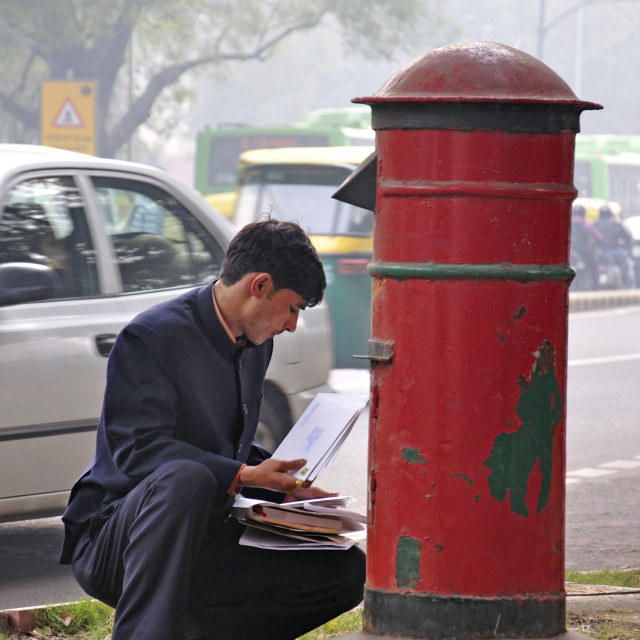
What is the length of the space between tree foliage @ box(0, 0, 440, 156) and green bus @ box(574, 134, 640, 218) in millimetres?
7063

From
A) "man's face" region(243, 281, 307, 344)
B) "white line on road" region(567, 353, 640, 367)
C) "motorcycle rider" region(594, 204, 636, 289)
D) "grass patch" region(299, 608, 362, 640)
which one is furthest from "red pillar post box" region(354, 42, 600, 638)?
"motorcycle rider" region(594, 204, 636, 289)

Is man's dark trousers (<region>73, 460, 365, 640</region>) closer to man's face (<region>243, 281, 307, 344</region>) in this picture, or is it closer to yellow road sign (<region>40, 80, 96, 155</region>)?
man's face (<region>243, 281, 307, 344</region>)

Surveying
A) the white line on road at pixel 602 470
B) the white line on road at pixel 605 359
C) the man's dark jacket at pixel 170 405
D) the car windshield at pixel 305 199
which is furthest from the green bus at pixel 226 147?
the man's dark jacket at pixel 170 405

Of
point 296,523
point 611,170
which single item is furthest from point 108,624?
point 611,170

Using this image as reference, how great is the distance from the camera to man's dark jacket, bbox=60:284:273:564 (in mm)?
3098

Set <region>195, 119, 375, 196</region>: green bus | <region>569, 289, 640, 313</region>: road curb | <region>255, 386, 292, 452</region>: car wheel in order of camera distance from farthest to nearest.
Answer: <region>195, 119, 375, 196</region>: green bus < <region>569, 289, 640, 313</region>: road curb < <region>255, 386, 292, 452</region>: car wheel

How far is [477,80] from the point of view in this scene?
2883 mm

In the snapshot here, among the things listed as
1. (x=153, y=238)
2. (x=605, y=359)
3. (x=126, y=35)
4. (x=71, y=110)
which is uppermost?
(x=126, y=35)

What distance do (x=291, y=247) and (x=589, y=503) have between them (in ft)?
13.4

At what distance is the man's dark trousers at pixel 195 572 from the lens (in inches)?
117

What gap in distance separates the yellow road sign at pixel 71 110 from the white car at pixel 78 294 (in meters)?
14.2

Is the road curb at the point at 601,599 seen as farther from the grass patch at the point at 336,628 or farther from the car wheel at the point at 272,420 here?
the car wheel at the point at 272,420

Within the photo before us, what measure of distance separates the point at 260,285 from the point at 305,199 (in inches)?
384

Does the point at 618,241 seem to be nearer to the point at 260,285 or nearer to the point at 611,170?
the point at 611,170
